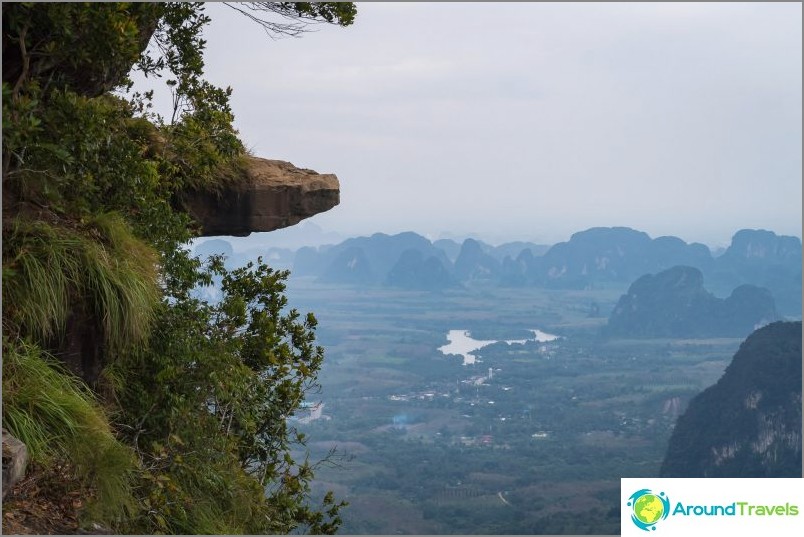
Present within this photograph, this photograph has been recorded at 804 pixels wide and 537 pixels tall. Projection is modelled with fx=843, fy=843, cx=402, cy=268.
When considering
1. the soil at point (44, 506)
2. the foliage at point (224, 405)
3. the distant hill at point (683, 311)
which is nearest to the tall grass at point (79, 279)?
the foliage at point (224, 405)

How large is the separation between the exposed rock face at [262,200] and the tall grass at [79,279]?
2504 millimetres

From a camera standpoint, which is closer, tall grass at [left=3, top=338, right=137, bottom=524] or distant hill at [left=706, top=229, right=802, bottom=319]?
tall grass at [left=3, top=338, right=137, bottom=524]

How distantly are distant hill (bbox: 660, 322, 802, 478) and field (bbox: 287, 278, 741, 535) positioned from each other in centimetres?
482

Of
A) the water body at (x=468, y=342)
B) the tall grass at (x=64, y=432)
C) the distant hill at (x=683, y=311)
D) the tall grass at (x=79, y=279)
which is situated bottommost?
the water body at (x=468, y=342)

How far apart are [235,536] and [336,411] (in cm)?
8647

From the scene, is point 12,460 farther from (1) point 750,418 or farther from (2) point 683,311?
(2) point 683,311

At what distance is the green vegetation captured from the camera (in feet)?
18.9

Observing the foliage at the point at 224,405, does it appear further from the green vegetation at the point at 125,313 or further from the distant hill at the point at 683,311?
the distant hill at the point at 683,311

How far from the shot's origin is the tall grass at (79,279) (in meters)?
6.07

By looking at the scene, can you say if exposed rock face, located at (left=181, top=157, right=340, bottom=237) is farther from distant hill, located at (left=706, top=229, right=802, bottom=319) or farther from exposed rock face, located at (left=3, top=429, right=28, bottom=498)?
distant hill, located at (left=706, top=229, right=802, bottom=319)

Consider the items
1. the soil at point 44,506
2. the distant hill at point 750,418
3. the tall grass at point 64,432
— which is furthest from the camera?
the distant hill at point 750,418

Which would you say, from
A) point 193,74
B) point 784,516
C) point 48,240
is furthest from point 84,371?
point 784,516

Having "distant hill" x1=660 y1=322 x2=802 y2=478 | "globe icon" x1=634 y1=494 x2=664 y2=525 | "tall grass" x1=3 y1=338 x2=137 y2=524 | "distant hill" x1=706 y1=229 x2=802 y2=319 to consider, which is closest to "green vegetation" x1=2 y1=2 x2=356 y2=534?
"tall grass" x1=3 y1=338 x2=137 y2=524

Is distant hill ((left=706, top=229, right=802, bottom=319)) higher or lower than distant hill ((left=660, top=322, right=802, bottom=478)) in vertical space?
higher
